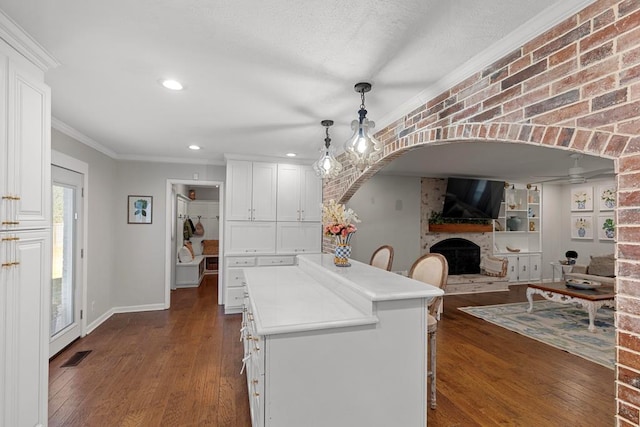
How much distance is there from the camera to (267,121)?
3084 mm

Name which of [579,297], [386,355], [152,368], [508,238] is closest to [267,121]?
[386,355]

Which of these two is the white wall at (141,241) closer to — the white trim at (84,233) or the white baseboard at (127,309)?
the white baseboard at (127,309)

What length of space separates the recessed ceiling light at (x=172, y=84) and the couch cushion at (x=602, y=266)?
7332 mm

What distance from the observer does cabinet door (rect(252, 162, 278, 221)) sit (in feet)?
16.0

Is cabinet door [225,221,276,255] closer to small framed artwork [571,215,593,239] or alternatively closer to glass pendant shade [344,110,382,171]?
glass pendant shade [344,110,382,171]

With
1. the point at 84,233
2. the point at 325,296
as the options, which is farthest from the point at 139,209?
Result: the point at 325,296

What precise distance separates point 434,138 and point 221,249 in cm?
395

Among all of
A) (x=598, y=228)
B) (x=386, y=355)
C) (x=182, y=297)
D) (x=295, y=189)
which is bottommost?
(x=182, y=297)

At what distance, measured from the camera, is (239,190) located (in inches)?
188

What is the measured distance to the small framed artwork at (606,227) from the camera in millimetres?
6316

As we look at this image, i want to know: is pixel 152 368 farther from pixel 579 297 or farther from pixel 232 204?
pixel 579 297

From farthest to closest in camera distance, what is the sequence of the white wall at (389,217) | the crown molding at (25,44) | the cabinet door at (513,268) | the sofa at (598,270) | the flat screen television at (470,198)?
1. the cabinet door at (513,268)
2. the flat screen television at (470,198)
3. the white wall at (389,217)
4. the sofa at (598,270)
5. the crown molding at (25,44)

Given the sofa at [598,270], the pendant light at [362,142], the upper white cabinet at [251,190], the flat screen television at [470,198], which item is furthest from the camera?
the flat screen television at [470,198]

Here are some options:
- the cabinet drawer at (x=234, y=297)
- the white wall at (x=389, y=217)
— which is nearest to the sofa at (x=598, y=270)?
the white wall at (x=389, y=217)
